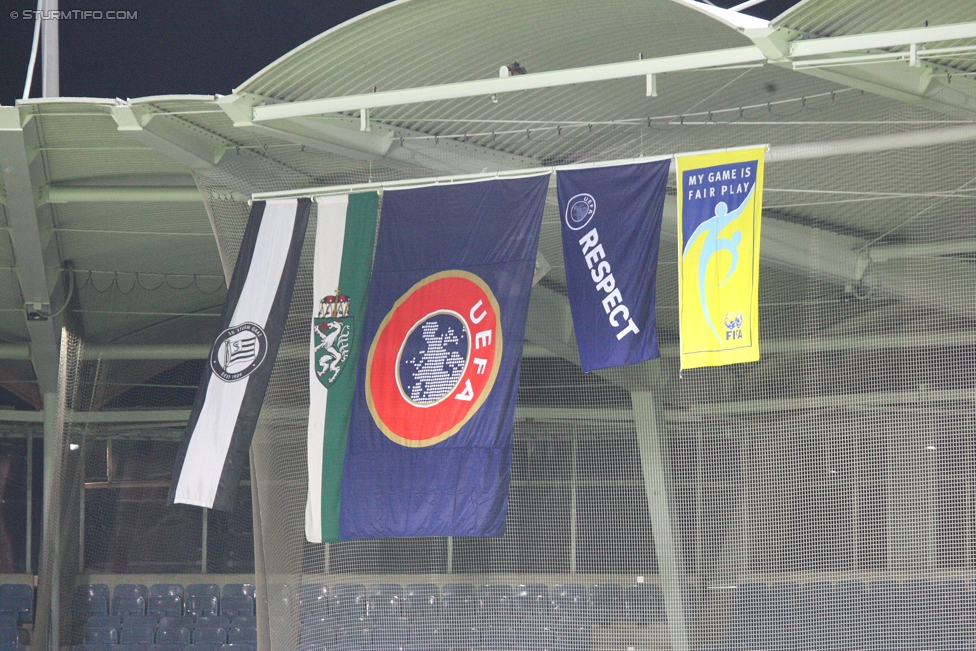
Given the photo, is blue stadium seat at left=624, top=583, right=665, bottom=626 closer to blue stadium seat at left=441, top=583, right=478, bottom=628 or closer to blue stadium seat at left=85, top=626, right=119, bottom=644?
→ blue stadium seat at left=441, top=583, right=478, bottom=628

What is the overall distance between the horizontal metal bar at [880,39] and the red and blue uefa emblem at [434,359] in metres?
3.33

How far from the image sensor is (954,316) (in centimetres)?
1080

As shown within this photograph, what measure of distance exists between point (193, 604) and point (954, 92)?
1184cm

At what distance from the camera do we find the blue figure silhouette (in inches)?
383

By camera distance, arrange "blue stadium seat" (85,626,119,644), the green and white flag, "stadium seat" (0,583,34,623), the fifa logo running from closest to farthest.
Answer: the fifa logo
the green and white flag
"blue stadium seat" (85,626,119,644)
"stadium seat" (0,583,34,623)

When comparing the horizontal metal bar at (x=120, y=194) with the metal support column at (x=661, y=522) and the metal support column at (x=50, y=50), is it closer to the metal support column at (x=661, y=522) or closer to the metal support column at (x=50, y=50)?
the metal support column at (x=50, y=50)

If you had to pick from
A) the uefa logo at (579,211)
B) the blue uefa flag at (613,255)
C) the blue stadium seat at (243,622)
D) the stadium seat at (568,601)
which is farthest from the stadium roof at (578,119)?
the blue stadium seat at (243,622)

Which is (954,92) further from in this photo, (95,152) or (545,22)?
(95,152)

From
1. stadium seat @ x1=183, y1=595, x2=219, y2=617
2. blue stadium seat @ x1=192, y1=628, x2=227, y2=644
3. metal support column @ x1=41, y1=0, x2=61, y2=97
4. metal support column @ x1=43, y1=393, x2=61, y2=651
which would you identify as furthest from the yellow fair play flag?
stadium seat @ x1=183, y1=595, x2=219, y2=617

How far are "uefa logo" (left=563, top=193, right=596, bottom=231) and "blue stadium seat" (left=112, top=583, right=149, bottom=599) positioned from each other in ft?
30.5

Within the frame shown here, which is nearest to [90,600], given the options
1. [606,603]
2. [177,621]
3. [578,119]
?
[177,621]

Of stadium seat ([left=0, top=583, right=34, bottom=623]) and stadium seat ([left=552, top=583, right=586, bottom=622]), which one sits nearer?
stadium seat ([left=552, top=583, right=586, bottom=622])

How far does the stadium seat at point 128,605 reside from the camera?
1616 cm

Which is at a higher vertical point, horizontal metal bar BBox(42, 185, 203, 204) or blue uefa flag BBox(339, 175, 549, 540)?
horizontal metal bar BBox(42, 185, 203, 204)
